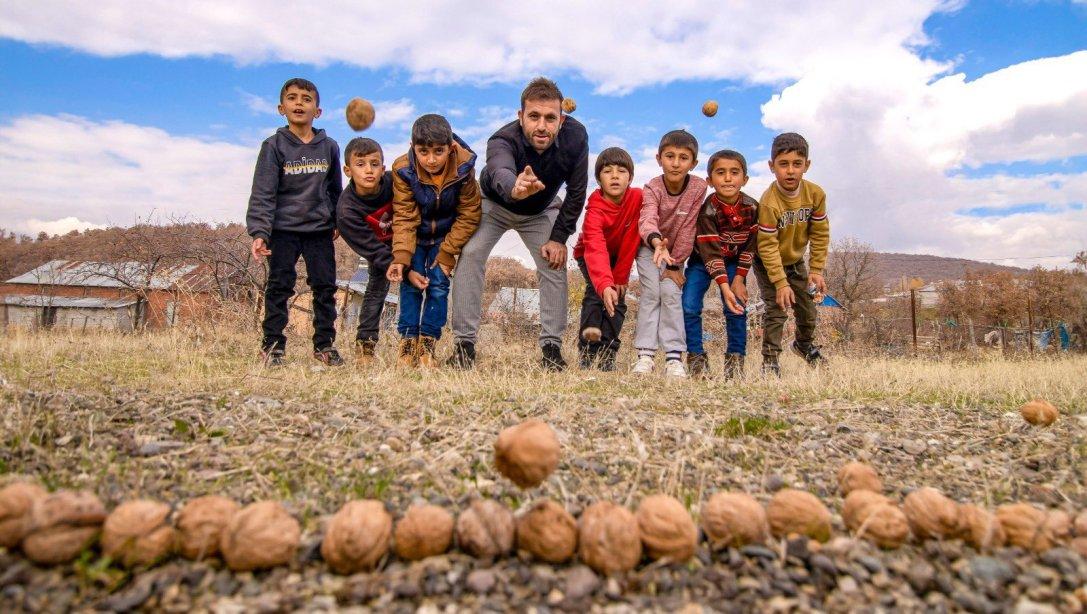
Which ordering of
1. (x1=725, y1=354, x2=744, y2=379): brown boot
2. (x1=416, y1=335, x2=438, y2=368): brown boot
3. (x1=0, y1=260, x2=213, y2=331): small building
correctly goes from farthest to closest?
(x1=0, y1=260, x2=213, y2=331): small building → (x1=725, y1=354, x2=744, y2=379): brown boot → (x1=416, y1=335, x2=438, y2=368): brown boot

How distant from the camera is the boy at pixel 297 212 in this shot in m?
4.88

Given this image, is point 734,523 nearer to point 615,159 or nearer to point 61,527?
point 61,527

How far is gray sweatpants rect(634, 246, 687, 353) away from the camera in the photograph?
15.7 ft

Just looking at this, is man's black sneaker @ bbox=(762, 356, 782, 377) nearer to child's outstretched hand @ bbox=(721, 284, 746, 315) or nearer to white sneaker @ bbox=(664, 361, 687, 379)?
child's outstretched hand @ bbox=(721, 284, 746, 315)

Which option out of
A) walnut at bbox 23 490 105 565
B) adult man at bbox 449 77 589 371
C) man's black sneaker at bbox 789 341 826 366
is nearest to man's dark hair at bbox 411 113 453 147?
adult man at bbox 449 77 589 371

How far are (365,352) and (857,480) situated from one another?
3711 mm

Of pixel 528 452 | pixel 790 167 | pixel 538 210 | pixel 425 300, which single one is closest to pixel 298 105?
pixel 425 300

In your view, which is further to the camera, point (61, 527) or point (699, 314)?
point (699, 314)

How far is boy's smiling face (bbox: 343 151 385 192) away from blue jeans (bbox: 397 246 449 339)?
0.60m

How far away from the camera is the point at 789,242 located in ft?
17.1

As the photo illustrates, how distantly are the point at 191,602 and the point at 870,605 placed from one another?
4.25 feet

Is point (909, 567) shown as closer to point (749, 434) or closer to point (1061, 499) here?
point (1061, 499)

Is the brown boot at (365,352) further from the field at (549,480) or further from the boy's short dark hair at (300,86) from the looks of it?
the boy's short dark hair at (300,86)

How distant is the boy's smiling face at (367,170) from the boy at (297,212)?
29 cm
